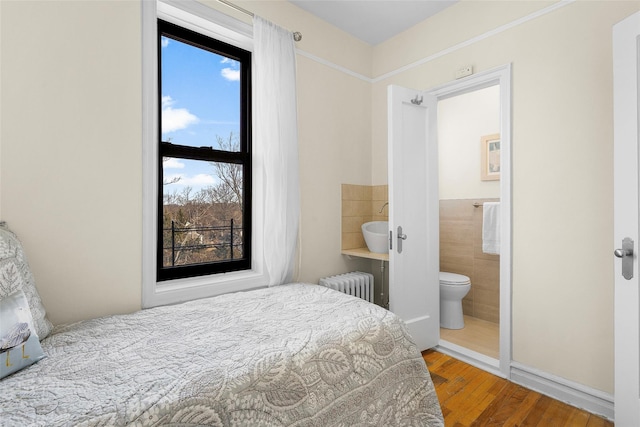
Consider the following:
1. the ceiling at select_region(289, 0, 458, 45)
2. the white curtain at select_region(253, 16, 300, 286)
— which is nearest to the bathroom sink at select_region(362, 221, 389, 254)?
the white curtain at select_region(253, 16, 300, 286)

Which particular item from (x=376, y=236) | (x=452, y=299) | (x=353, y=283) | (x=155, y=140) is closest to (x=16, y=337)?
(x=155, y=140)

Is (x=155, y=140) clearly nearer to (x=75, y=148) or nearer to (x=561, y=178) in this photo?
(x=75, y=148)

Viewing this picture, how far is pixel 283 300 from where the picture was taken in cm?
188

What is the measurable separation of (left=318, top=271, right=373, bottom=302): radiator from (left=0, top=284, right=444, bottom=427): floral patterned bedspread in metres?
0.73

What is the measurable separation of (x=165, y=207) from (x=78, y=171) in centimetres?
54

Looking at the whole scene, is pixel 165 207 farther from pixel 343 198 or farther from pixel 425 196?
pixel 425 196

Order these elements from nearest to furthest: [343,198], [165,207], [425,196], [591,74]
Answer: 1. [591,74]
2. [165,207]
3. [425,196]
4. [343,198]

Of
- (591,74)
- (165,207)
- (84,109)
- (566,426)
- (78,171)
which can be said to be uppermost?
(591,74)

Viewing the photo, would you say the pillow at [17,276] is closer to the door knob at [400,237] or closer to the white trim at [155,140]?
the white trim at [155,140]

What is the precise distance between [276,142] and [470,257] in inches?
97.2

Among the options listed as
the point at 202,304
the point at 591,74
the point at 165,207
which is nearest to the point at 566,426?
the point at 591,74

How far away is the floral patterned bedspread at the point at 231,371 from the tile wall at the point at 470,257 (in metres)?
2.08

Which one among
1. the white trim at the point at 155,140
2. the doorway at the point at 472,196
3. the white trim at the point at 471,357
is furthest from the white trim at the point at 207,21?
the white trim at the point at 471,357

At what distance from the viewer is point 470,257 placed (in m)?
3.41
